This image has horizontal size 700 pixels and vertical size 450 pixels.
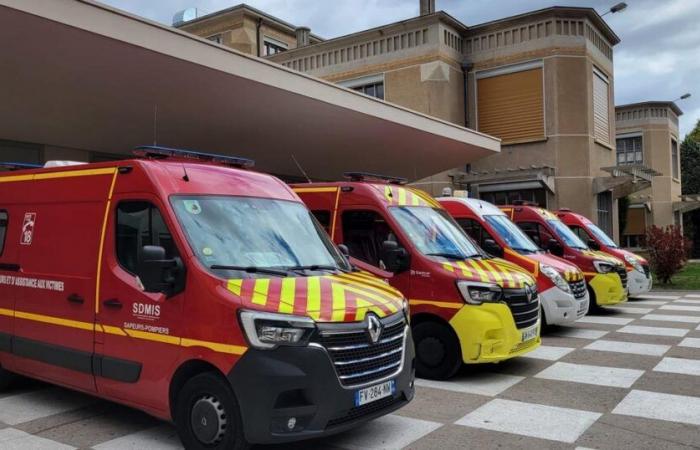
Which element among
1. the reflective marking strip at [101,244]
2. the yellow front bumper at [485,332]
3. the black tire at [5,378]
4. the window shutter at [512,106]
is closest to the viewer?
the reflective marking strip at [101,244]

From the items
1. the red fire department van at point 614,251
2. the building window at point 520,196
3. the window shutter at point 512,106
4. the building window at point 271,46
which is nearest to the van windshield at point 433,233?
the red fire department van at point 614,251

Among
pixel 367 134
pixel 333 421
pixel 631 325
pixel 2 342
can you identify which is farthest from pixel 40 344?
pixel 367 134

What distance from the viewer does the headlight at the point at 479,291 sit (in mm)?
7047

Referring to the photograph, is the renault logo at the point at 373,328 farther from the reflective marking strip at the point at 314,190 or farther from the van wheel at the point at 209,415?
the reflective marking strip at the point at 314,190

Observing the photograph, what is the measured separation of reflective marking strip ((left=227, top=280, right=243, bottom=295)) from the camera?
454 centimetres

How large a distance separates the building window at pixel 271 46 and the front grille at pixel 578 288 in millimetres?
25720

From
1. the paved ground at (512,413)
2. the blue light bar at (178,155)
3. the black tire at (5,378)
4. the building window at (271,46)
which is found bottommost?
the paved ground at (512,413)

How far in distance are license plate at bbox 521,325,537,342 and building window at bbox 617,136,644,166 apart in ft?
110

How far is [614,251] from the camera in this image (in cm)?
1462

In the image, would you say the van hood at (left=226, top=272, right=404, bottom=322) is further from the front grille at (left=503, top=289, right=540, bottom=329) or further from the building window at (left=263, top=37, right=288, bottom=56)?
the building window at (left=263, top=37, right=288, bottom=56)

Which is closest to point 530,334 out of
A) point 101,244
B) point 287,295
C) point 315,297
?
point 315,297

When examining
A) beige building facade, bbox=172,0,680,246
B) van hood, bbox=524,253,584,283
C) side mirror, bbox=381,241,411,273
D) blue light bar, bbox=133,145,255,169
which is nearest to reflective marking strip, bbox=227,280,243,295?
blue light bar, bbox=133,145,255,169

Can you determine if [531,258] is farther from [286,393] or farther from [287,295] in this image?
[286,393]

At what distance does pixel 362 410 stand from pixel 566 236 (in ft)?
31.4
